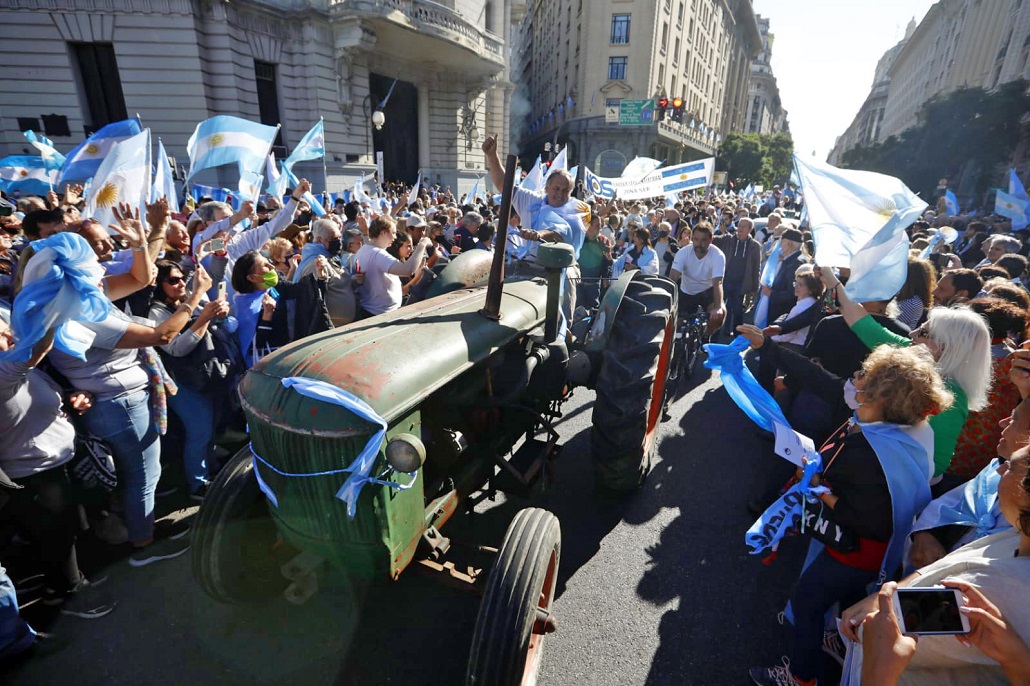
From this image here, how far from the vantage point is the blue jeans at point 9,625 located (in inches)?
84.7

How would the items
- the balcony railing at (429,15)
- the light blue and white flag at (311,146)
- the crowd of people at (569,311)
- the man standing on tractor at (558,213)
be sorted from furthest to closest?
the balcony railing at (429,15) < the light blue and white flag at (311,146) < the man standing on tractor at (558,213) < the crowd of people at (569,311)

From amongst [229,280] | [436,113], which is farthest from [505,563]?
[436,113]

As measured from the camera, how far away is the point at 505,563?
6.11 feet

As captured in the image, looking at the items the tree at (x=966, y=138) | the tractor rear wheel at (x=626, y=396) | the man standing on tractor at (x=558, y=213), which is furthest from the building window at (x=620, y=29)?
the tractor rear wheel at (x=626, y=396)

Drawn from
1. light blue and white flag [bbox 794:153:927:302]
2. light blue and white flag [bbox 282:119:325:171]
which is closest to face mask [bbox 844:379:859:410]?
light blue and white flag [bbox 794:153:927:302]

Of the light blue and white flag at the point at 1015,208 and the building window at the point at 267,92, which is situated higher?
the building window at the point at 267,92

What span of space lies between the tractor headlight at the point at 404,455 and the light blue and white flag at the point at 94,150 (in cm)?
509

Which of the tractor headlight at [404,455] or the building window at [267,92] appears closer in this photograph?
the tractor headlight at [404,455]

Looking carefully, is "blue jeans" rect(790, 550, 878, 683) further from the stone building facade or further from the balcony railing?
the balcony railing

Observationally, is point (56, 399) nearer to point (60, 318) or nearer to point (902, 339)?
Answer: point (60, 318)

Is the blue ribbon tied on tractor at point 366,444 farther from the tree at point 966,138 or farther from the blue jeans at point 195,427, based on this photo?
the tree at point 966,138

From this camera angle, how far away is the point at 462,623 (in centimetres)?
253

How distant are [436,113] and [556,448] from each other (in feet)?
71.0

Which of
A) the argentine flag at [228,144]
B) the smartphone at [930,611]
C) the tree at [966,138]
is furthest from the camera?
the tree at [966,138]
